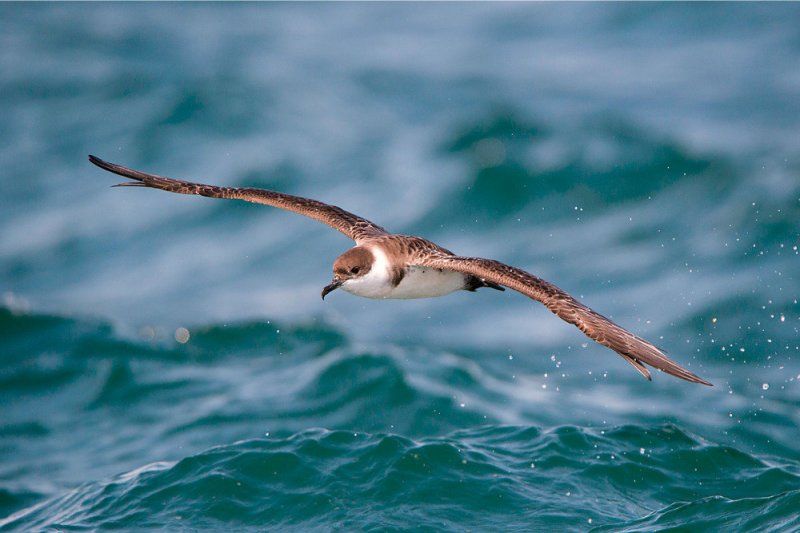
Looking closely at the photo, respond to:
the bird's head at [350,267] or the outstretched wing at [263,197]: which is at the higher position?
the outstretched wing at [263,197]

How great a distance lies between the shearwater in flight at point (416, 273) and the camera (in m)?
8.02

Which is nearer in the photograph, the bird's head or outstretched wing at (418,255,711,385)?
outstretched wing at (418,255,711,385)

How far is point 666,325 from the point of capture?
1473 cm

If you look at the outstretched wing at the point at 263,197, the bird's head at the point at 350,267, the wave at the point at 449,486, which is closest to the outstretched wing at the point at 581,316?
the bird's head at the point at 350,267

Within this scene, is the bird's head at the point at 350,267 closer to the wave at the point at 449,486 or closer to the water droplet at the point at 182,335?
the wave at the point at 449,486

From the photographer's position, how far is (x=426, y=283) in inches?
389

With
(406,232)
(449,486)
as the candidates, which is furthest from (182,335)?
(449,486)

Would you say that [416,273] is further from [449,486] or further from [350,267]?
[449,486]

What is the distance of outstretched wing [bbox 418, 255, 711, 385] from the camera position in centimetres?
767

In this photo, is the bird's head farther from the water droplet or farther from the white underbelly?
the water droplet

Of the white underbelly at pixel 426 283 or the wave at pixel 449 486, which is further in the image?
the wave at pixel 449 486

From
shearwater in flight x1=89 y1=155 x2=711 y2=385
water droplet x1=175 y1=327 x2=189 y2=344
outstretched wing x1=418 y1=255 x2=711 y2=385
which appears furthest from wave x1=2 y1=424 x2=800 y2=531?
water droplet x1=175 y1=327 x2=189 y2=344

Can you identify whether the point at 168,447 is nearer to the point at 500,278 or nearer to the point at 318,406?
the point at 318,406

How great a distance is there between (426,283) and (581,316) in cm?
208
